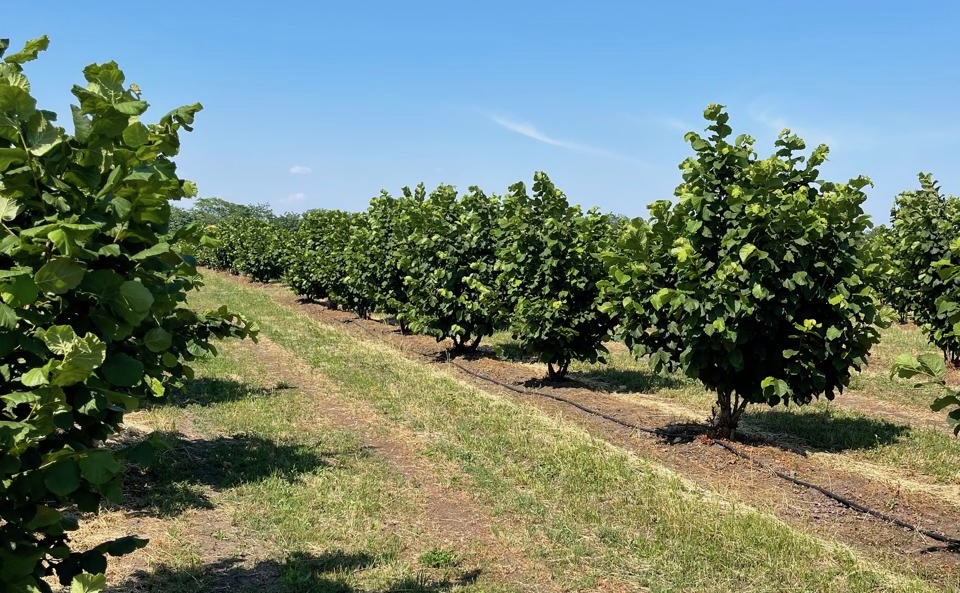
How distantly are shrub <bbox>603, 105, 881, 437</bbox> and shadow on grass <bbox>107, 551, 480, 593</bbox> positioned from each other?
157 inches

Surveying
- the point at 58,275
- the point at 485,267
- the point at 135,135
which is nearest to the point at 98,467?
the point at 58,275

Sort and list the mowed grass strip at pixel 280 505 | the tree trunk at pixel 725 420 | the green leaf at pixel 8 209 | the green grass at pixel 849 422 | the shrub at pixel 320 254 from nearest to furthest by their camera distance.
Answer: the green leaf at pixel 8 209 < the mowed grass strip at pixel 280 505 < the green grass at pixel 849 422 < the tree trunk at pixel 725 420 < the shrub at pixel 320 254

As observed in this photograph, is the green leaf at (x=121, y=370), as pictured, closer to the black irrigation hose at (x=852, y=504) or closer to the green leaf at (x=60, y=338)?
the green leaf at (x=60, y=338)

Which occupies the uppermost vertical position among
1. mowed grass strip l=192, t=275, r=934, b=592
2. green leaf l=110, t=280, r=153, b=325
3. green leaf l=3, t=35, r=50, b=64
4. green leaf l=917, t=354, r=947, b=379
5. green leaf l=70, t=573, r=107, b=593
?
green leaf l=3, t=35, r=50, b=64

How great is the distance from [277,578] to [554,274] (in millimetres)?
7453

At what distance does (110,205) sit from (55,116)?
0.40m

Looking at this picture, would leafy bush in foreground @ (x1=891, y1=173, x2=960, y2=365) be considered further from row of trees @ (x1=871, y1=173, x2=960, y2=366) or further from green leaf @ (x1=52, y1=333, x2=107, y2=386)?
green leaf @ (x1=52, y1=333, x2=107, y2=386)

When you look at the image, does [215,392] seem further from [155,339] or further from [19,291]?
[19,291]

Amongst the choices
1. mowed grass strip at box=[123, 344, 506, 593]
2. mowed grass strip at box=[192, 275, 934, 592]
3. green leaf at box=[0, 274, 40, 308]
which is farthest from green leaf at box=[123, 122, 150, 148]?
mowed grass strip at box=[192, 275, 934, 592]

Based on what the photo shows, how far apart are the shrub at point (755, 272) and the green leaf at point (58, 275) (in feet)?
20.0

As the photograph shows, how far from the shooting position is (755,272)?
756cm

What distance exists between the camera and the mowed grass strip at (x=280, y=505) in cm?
489

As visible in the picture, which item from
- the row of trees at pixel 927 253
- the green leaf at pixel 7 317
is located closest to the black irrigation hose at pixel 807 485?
the green leaf at pixel 7 317

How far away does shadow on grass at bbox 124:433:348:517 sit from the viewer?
21.1 ft
